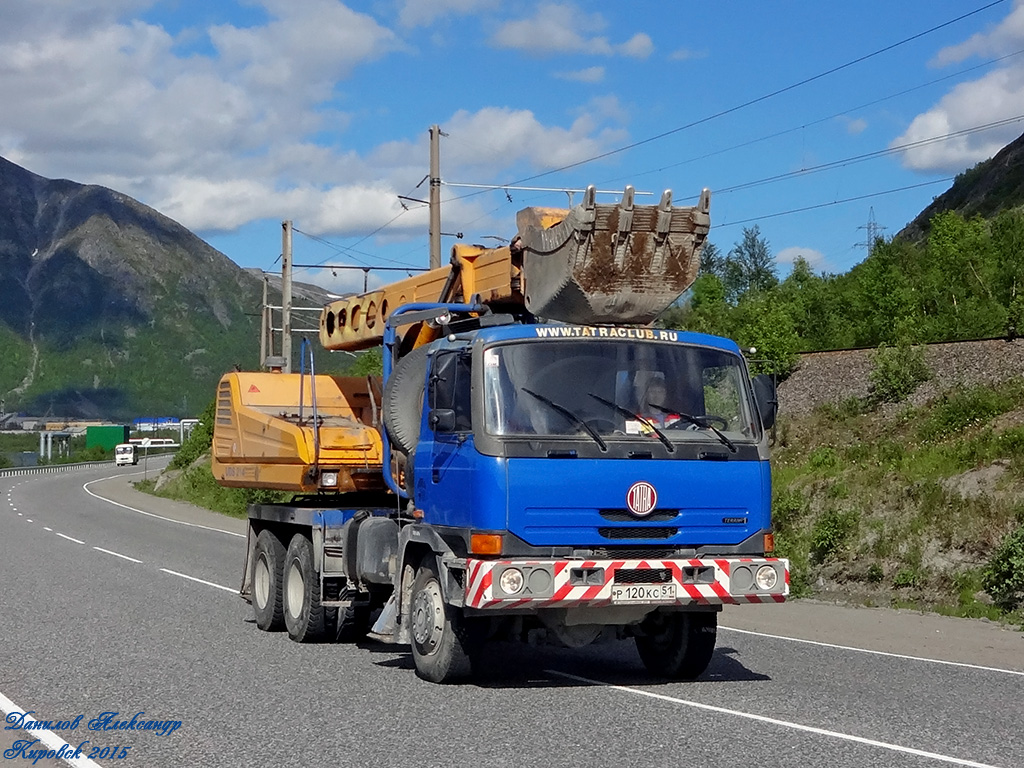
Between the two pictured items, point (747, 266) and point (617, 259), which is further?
point (747, 266)

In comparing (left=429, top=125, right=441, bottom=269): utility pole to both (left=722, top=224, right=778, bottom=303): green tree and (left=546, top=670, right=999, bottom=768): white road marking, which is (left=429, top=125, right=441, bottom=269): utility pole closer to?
(left=546, top=670, right=999, bottom=768): white road marking

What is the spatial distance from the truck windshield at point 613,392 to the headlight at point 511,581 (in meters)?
0.96

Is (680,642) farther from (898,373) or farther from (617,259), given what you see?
(898,373)

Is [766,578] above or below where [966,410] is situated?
below

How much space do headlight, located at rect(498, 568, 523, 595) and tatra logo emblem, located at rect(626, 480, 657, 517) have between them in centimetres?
93

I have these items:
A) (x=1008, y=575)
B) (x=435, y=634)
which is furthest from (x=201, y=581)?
(x=1008, y=575)

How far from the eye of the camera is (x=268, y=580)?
14.7m

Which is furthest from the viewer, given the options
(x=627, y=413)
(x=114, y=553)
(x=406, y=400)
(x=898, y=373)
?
(x=114, y=553)

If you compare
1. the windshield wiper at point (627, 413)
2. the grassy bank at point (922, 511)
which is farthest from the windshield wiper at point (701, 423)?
the grassy bank at point (922, 511)

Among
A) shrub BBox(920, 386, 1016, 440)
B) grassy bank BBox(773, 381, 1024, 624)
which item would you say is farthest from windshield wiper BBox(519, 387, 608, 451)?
shrub BBox(920, 386, 1016, 440)

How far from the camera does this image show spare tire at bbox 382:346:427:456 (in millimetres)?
11453

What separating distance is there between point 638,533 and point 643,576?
30cm

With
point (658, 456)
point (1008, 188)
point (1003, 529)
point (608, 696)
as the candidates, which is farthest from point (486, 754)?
point (1008, 188)

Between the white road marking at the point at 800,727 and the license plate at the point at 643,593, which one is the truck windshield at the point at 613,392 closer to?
the license plate at the point at 643,593
